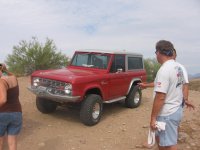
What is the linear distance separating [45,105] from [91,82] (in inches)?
63.7

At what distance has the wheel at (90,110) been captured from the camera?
7.95 m

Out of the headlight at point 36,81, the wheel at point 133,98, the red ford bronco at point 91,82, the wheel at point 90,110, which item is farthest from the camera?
the wheel at point 133,98

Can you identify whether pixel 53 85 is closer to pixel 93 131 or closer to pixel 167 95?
pixel 93 131

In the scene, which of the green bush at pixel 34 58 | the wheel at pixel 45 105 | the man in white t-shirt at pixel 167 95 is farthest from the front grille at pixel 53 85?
the green bush at pixel 34 58

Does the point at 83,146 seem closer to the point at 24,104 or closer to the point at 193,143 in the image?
the point at 193,143

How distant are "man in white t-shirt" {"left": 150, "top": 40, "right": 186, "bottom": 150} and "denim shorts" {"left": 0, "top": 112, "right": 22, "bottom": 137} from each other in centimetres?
189

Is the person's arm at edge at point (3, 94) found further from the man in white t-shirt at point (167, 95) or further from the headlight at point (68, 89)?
the headlight at point (68, 89)

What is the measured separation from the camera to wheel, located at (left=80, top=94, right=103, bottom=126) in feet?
26.1

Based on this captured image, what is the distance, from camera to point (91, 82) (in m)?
8.13

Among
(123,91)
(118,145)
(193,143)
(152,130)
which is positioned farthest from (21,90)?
(152,130)

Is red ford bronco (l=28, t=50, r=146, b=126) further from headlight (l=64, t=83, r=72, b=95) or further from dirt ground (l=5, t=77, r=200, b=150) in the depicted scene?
dirt ground (l=5, t=77, r=200, b=150)

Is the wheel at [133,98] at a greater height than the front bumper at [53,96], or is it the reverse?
the front bumper at [53,96]

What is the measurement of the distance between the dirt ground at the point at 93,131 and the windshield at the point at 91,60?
1.38 m

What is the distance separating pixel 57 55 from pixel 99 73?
A: 10793 mm
